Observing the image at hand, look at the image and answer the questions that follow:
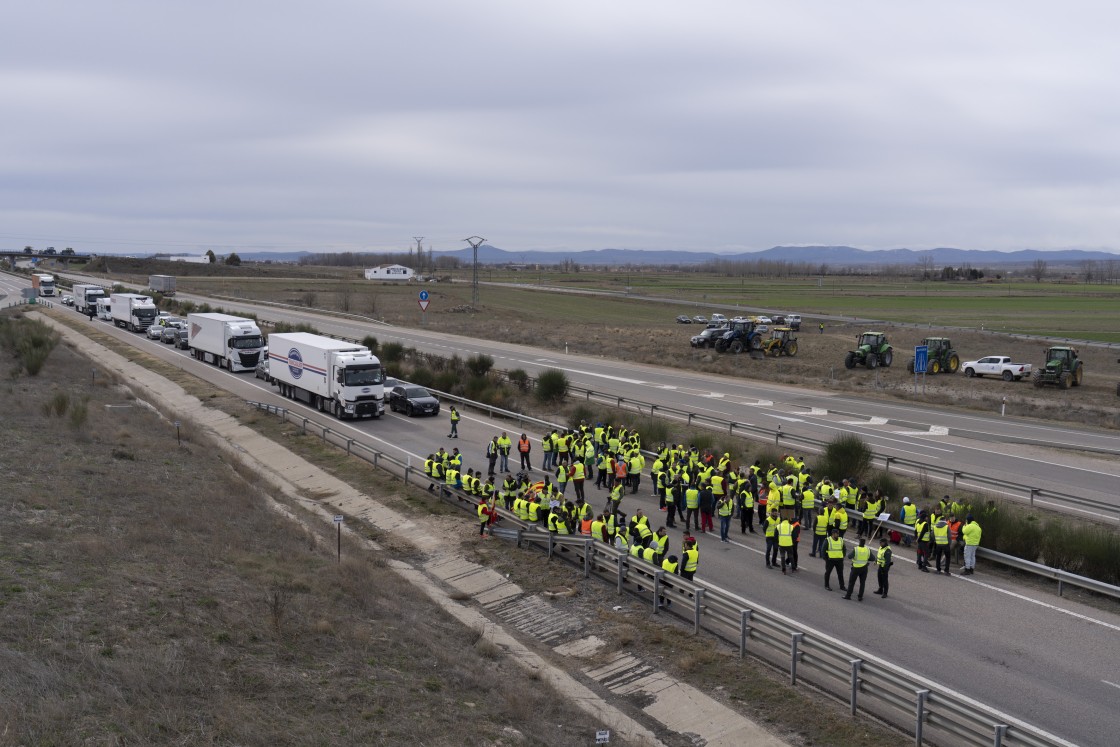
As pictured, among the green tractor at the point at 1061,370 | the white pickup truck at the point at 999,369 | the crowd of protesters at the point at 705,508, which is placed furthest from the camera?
the white pickup truck at the point at 999,369

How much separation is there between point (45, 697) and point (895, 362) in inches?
2151

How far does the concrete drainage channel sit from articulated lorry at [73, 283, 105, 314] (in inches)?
2548

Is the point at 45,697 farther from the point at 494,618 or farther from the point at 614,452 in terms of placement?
the point at 614,452

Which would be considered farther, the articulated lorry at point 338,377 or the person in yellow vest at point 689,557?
the articulated lorry at point 338,377

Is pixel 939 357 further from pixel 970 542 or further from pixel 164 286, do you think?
pixel 164 286

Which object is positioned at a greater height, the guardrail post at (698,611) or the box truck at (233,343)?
the box truck at (233,343)

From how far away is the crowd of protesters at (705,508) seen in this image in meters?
17.4

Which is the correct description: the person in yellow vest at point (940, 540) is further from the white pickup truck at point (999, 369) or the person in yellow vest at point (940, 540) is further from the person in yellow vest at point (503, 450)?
the white pickup truck at point (999, 369)

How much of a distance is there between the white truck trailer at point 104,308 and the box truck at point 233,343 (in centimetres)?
3281

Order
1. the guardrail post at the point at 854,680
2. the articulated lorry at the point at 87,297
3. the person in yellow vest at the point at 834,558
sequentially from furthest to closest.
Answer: the articulated lorry at the point at 87,297, the person in yellow vest at the point at 834,558, the guardrail post at the point at 854,680

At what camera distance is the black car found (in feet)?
122

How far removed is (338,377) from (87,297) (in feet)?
200

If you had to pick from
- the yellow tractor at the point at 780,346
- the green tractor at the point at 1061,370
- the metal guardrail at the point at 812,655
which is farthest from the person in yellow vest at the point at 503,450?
the yellow tractor at the point at 780,346

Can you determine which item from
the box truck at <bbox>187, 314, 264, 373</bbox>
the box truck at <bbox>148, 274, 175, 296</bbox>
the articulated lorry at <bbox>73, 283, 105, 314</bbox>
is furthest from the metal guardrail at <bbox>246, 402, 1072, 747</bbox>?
the box truck at <bbox>148, 274, 175, 296</bbox>
